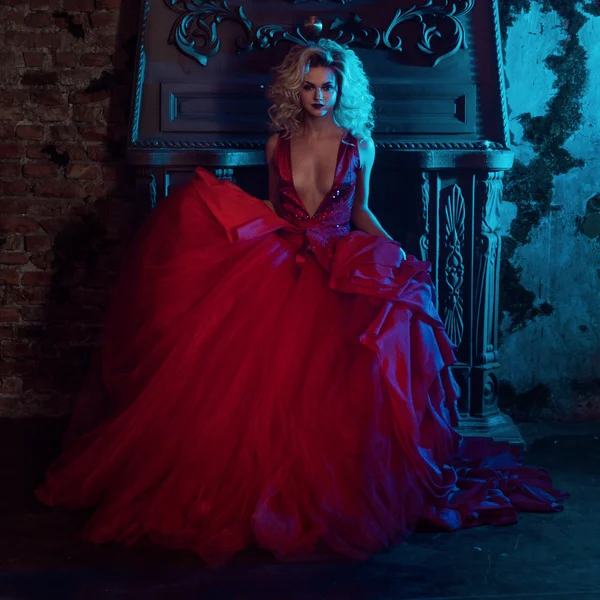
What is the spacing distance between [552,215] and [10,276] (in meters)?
2.53

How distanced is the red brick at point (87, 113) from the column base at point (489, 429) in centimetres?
211

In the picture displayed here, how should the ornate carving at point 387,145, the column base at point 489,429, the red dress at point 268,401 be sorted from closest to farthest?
the red dress at point 268,401
the ornate carving at point 387,145
the column base at point 489,429

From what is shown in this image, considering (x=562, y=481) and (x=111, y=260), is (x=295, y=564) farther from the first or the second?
(x=111, y=260)

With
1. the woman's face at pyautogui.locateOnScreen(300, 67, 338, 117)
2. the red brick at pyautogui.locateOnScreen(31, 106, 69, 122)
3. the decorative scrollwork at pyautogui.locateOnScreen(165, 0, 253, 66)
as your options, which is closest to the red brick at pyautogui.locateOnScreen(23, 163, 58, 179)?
the red brick at pyautogui.locateOnScreen(31, 106, 69, 122)

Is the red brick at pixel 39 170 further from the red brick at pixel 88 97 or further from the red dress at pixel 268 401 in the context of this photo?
the red dress at pixel 268 401

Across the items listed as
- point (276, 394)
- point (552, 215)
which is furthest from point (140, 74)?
point (552, 215)

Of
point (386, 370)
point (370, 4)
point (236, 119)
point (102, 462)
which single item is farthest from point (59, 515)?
point (370, 4)

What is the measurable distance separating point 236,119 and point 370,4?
730mm

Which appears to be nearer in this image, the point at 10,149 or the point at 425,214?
the point at 425,214

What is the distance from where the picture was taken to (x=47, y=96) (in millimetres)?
3768

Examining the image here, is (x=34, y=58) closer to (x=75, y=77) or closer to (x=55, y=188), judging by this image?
(x=75, y=77)

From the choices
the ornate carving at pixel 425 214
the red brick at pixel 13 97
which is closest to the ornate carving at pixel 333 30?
the ornate carving at pixel 425 214

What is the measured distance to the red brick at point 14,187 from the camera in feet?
12.6

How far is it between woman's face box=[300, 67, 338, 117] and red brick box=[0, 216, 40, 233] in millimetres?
1525
